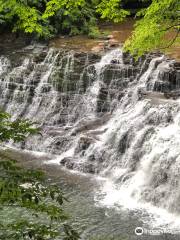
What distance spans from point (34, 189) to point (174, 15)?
6752mm

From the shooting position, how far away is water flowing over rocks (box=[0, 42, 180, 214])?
1428 cm

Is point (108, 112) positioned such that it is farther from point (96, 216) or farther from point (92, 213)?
point (96, 216)

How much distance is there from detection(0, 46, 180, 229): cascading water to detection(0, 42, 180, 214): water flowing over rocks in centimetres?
3

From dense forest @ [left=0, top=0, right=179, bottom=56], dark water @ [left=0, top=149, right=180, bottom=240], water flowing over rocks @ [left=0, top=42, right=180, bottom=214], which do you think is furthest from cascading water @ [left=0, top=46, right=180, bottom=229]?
dense forest @ [left=0, top=0, right=179, bottom=56]

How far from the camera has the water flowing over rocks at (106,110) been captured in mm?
14283

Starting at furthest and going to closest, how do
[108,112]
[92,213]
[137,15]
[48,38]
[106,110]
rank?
1. [48,38]
2. [106,110]
3. [108,112]
4. [92,213]
5. [137,15]

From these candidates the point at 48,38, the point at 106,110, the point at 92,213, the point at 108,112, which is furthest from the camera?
the point at 48,38

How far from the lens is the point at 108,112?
19203 millimetres

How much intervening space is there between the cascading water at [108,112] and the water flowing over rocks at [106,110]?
1.3 inches

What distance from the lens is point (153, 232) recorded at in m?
10.9

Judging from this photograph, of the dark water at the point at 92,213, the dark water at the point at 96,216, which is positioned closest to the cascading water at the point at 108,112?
the dark water at the point at 92,213

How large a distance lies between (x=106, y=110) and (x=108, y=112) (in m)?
0.18

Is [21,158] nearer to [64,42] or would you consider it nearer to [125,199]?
[125,199]

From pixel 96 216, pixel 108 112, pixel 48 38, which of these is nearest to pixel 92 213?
pixel 96 216
